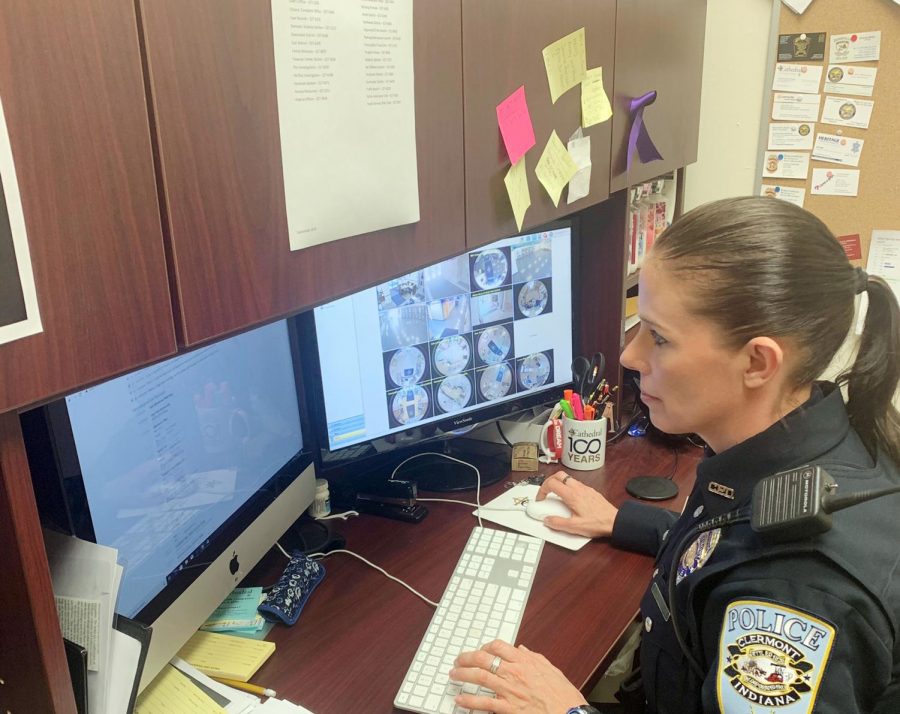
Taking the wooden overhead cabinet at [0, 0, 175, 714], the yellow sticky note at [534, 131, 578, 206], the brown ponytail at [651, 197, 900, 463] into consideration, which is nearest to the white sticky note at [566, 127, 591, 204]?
the yellow sticky note at [534, 131, 578, 206]

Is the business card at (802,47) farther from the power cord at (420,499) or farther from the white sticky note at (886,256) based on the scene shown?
the power cord at (420,499)

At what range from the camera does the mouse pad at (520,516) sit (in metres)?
1.29

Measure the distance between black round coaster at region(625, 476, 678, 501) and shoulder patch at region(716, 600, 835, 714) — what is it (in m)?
0.60

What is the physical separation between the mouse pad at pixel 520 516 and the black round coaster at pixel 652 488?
19cm

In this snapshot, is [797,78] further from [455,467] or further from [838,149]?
[455,467]

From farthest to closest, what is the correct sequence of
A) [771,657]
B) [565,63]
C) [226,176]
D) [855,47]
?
[855,47]
[565,63]
[771,657]
[226,176]

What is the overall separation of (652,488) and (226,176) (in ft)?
3.46

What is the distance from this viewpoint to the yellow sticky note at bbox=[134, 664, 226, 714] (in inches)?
34.7

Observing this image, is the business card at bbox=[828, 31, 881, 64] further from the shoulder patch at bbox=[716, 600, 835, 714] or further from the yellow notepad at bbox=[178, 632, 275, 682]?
the yellow notepad at bbox=[178, 632, 275, 682]

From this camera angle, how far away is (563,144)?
4.21 feet

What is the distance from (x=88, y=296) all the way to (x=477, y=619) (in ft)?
2.37

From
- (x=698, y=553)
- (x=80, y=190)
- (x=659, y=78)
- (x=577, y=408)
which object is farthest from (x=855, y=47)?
(x=80, y=190)

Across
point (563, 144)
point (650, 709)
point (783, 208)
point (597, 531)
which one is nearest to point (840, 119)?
point (563, 144)

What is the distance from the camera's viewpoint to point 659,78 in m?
1.67
